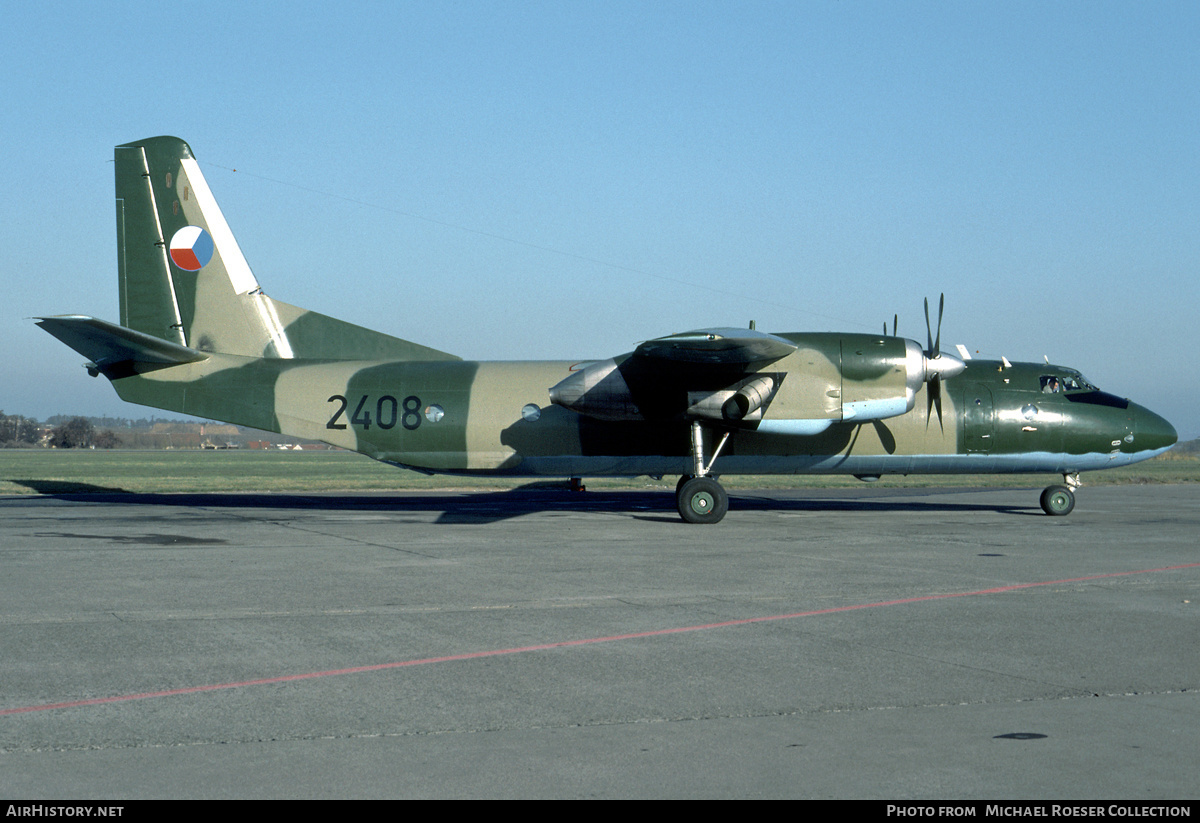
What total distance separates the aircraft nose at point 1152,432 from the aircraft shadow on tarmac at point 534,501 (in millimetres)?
2728

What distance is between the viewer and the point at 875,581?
12047 mm

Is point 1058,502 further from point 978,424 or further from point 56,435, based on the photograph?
point 56,435

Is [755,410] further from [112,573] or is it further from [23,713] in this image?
[23,713]

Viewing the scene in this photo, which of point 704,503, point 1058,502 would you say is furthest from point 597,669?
point 1058,502

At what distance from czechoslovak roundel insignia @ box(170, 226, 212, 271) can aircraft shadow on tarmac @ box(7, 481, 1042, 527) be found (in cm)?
573

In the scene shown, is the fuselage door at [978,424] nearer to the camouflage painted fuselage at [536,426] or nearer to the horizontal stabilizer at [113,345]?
the camouflage painted fuselage at [536,426]

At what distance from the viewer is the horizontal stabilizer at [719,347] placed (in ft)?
59.5

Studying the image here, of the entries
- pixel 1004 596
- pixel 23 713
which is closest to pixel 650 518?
pixel 1004 596

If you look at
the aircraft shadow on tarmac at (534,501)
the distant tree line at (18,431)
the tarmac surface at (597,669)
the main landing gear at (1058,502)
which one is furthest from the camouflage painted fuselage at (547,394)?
the distant tree line at (18,431)

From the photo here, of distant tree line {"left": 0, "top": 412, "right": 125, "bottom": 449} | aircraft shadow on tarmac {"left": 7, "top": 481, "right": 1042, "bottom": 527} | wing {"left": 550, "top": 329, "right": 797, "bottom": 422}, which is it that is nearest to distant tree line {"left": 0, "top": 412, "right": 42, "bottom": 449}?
distant tree line {"left": 0, "top": 412, "right": 125, "bottom": 449}

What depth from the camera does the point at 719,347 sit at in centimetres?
1848
